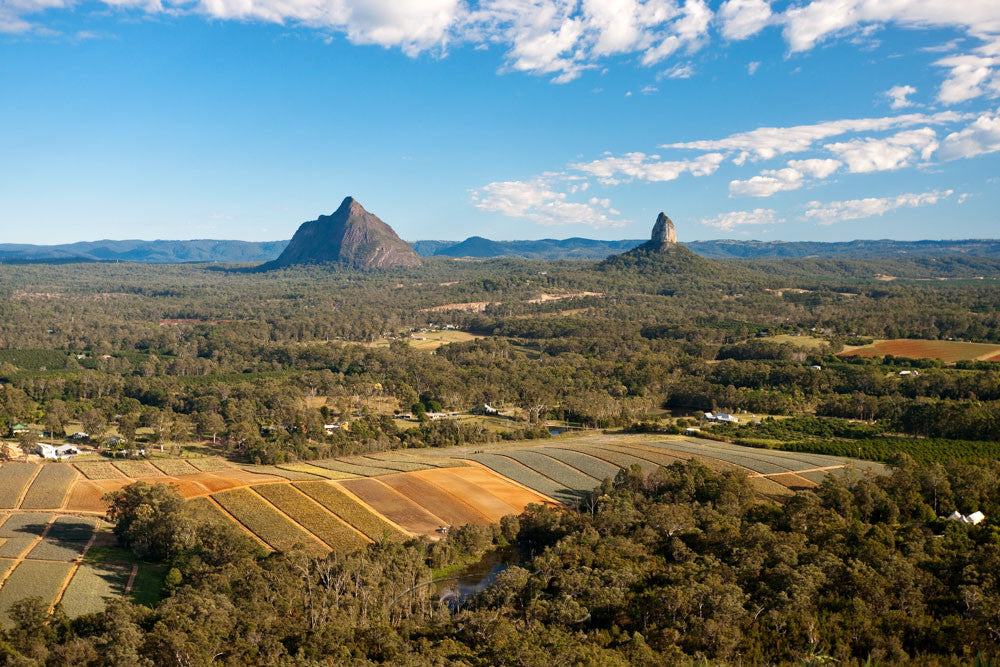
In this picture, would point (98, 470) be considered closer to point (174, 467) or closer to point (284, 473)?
point (174, 467)

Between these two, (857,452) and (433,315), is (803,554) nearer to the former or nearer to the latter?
(857,452)

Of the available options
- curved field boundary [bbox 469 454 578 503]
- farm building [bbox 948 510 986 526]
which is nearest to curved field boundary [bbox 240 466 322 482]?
curved field boundary [bbox 469 454 578 503]

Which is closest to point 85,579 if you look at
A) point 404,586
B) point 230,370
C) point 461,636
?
point 404,586

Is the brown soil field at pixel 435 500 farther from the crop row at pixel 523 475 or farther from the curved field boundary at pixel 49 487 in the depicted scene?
the curved field boundary at pixel 49 487

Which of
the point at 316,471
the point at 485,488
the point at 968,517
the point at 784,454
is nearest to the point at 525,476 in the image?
the point at 485,488

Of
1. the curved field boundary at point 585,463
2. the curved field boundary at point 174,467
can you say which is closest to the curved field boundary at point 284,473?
the curved field boundary at point 174,467
